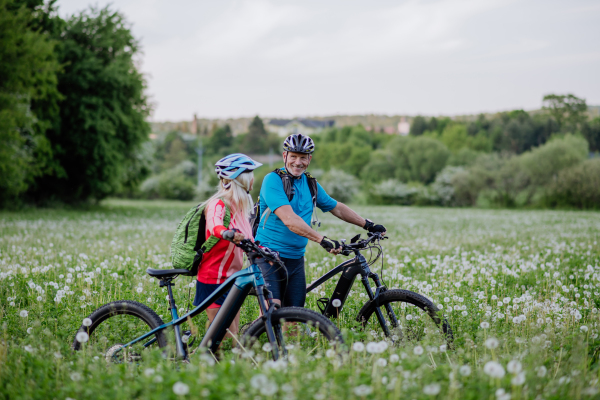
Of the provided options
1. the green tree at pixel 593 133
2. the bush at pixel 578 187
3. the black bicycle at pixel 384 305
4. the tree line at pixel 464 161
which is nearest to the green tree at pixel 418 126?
the tree line at pixel 464 161

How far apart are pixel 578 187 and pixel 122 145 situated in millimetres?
45390

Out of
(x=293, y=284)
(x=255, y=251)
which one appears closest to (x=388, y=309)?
(x=293, y=284)

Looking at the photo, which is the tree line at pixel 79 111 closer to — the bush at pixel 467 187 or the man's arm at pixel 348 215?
the man's arm at pixel 348 215

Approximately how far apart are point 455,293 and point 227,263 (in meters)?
3.36

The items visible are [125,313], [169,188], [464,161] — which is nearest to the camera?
[125,313]

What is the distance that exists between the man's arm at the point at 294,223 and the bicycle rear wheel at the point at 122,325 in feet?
4.45

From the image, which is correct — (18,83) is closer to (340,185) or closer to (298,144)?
(298,144)

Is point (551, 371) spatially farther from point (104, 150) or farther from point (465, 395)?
point (104, 150)

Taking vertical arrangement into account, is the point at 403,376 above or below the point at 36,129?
below

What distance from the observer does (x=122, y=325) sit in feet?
14.0

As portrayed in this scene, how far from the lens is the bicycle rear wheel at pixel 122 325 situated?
13.3 ft

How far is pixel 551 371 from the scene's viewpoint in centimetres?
369

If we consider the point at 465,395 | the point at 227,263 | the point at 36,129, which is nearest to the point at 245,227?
the point at 227,263

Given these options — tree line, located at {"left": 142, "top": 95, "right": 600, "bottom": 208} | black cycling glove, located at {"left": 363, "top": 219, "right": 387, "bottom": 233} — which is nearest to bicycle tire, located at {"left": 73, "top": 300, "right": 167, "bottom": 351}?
black cycling glove, located at {"left": 363, "top": 219, "right": 387, "bottom": 233}
